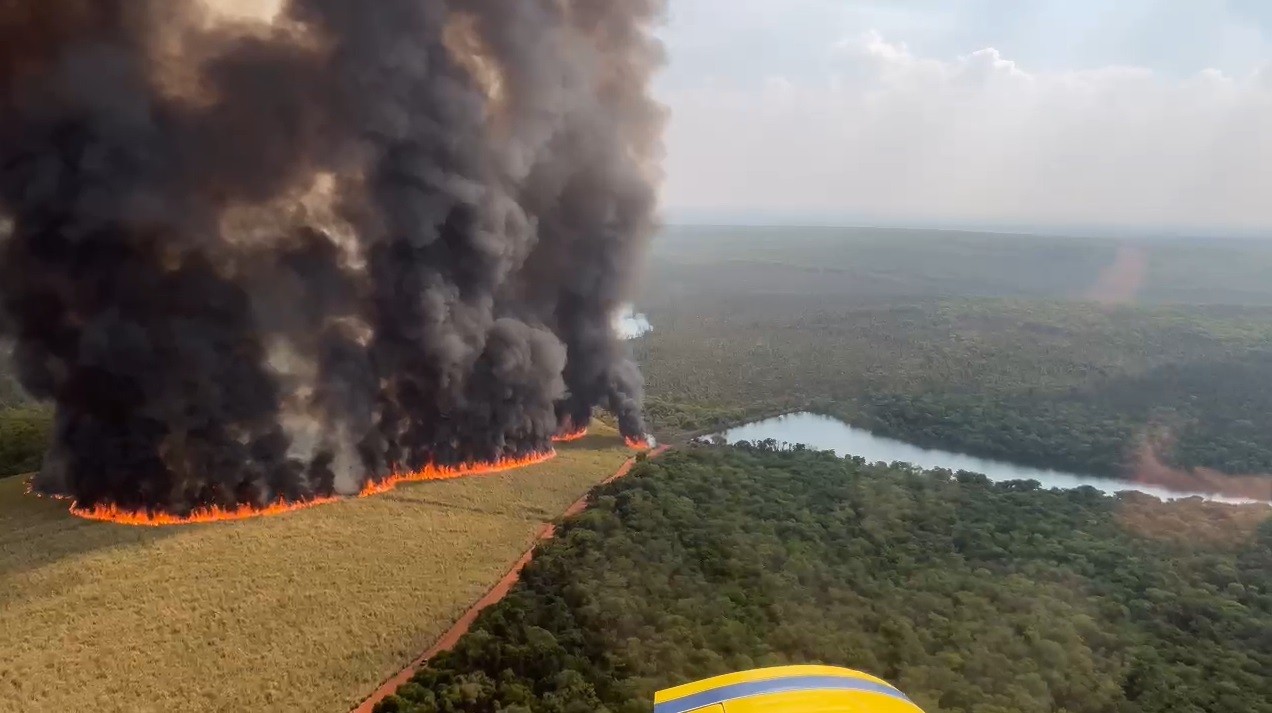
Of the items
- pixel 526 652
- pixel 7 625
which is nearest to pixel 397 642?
pixel 526 652

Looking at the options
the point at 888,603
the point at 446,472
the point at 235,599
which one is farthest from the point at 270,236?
the point at 888,603

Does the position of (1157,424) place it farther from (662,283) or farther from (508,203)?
(662,283)

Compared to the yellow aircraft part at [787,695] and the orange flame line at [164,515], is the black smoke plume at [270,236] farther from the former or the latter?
the yellow aircraft part at [787,695]

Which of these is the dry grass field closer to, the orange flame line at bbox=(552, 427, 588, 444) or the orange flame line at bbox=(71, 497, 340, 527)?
the orange flame line at bbox=(71, 497, 340, 527)

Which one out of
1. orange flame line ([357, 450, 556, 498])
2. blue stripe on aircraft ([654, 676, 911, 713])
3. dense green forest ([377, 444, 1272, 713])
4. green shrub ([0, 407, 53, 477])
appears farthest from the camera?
green shrub ([0, 407, 53, 477])

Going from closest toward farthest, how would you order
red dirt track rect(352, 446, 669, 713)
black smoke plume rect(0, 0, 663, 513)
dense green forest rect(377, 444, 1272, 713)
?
dense green forest rect(377, 444, 1272, 713)
red dirt track rect(352, 446, 669, 713)
black smoke plume rect(0, 0, 663, 513)

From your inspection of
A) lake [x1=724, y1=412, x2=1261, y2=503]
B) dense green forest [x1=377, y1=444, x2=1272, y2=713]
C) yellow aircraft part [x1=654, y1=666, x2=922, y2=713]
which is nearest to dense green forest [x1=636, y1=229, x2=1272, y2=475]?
lake [x1=724, y1=412, x2=1261, y2=503]

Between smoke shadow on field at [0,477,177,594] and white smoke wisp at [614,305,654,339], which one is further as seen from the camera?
white smoke wisp at [614,305,654,339]
